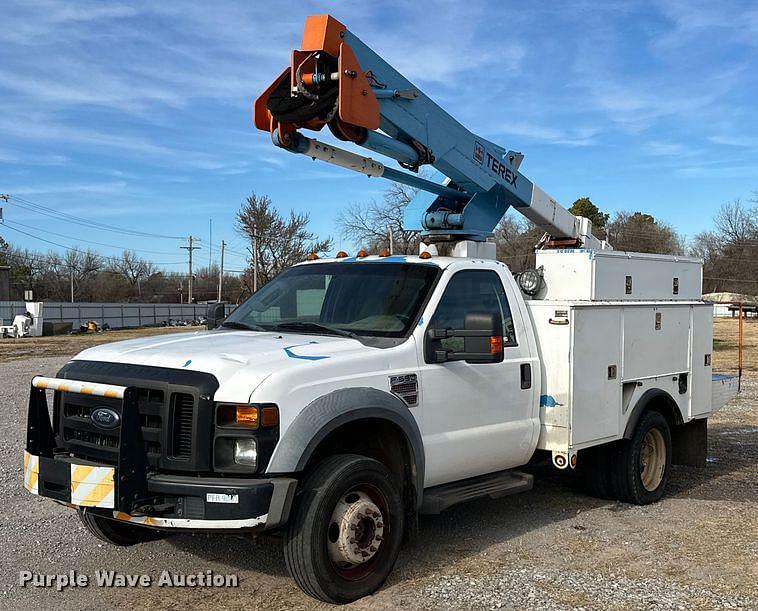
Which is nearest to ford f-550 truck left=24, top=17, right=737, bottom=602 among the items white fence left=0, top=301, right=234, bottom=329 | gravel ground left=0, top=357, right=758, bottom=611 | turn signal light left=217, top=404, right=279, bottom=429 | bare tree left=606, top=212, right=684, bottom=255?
turn signal light left=217, top=404, right=279, bottom=429

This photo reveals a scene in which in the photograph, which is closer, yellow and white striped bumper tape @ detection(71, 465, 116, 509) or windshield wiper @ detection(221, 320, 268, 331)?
yellow and white striped bumper tape @ detection(71, 465, 116, 509)

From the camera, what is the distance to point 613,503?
22.7ft

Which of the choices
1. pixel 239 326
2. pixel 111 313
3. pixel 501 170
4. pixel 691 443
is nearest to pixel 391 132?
pixel 501 170

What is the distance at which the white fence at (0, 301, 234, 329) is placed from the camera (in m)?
46.8

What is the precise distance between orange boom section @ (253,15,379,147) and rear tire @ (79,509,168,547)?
2.91 metres

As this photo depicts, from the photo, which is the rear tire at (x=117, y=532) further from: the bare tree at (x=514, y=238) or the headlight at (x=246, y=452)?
the bare tree at (x=514, y=238)

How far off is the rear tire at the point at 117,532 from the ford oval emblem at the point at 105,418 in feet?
3.33

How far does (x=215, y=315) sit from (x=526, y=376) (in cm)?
252

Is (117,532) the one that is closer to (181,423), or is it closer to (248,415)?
(181,423)

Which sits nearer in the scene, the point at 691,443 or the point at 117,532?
the point at 117,532

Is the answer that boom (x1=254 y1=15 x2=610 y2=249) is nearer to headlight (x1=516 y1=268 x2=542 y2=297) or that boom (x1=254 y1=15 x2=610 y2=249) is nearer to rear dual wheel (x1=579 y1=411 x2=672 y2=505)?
headlight (x1=516 y1=268 x2=542 y2=297)

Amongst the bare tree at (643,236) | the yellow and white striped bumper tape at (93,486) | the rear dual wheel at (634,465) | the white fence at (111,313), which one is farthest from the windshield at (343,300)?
the bare tree at (643,236)

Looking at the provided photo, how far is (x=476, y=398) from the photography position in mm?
5434

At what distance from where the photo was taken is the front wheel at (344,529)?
14.1 ft
